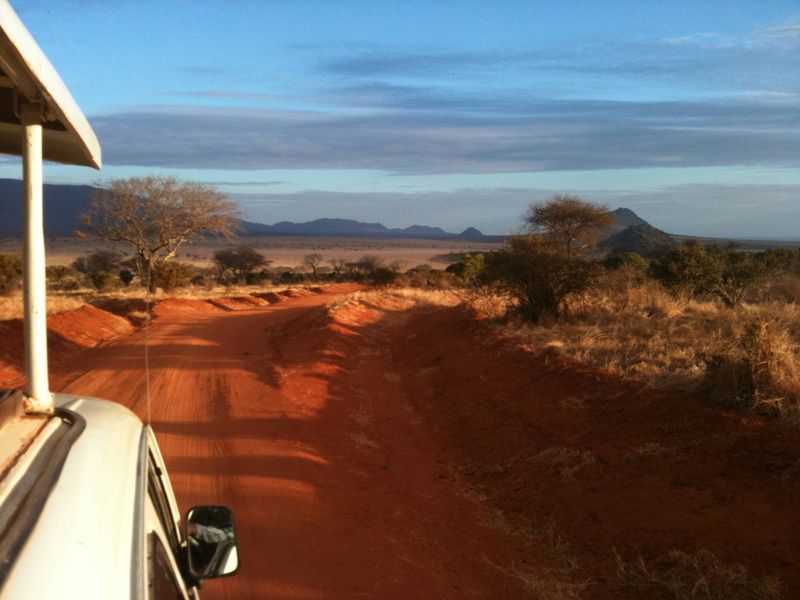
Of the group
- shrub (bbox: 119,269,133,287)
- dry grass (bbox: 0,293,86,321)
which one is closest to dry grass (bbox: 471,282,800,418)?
dry grass (bbox: 0,293,86,321)

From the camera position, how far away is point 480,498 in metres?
8.17

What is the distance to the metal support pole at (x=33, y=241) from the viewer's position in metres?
2.58

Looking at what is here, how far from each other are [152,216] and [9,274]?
6.99m

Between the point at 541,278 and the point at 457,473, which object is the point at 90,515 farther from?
the point at 541,278

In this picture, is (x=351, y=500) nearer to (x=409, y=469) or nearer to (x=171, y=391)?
(x=409, y=469)

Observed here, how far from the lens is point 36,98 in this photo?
2.52 meters

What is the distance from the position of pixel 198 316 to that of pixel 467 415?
1460 centimetres

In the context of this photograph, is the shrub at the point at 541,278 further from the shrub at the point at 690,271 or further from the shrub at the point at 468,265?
the shrub at the point at 468,265

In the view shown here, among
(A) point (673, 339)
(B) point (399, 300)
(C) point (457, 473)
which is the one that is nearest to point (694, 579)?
(C) point (457, 473)

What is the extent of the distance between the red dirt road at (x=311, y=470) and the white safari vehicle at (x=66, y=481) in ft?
8.98

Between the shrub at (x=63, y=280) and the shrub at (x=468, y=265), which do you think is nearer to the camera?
the shrub at (x=63, y=280)

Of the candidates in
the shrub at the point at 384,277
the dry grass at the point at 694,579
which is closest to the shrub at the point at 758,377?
the dry grass at the point at 694,579

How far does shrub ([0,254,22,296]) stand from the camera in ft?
91.5

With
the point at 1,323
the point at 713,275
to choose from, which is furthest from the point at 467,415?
the point at 713,275
